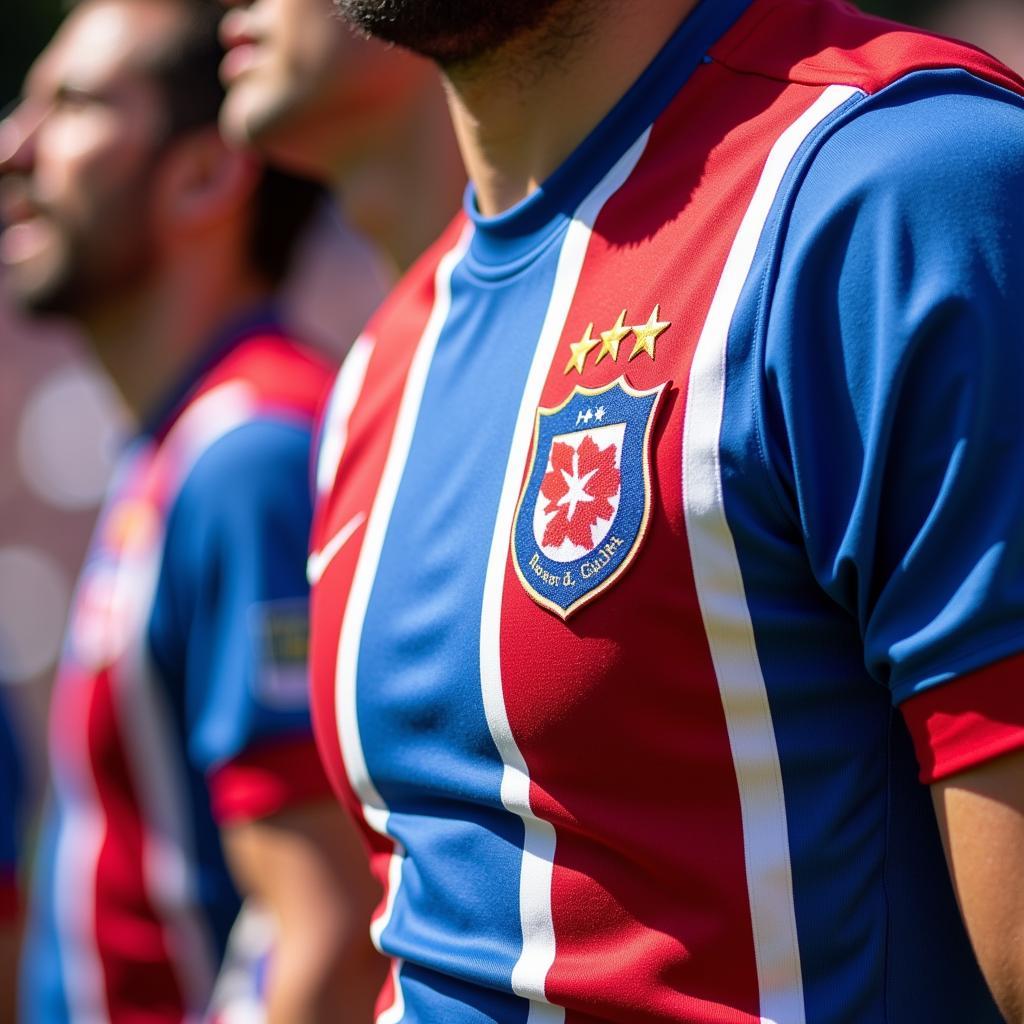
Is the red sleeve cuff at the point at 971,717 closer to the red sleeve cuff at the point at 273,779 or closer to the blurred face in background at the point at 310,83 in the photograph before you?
the red sleeve cuff at the point at 273,779

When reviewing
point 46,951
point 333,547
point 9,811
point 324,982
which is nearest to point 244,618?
point 324,982

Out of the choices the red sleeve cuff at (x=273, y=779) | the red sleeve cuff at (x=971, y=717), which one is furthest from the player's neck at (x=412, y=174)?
the red sleeve cuff at (x=971, y=717)

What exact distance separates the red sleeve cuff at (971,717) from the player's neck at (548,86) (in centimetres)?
67

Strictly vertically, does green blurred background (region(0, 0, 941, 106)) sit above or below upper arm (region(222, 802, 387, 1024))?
below

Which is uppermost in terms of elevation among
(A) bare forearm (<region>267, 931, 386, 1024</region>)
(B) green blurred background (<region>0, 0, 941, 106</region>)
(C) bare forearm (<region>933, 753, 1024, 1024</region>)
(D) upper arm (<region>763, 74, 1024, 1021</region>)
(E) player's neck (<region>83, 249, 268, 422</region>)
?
A: (D) upper arm (<region>763, 74, 1024, 1021</region>)

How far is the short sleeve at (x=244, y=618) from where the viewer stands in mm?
2285

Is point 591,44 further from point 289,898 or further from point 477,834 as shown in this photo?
point 289,898

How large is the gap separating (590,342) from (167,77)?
6.90 feet

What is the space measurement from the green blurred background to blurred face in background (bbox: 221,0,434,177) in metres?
5.12

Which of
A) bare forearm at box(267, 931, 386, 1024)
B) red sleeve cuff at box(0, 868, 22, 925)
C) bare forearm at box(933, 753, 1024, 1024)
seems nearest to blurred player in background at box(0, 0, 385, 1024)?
bare forearm at box(267, 931, 386, 1024)

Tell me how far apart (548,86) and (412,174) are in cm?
113

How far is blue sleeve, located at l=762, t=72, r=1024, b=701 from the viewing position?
3.48ft

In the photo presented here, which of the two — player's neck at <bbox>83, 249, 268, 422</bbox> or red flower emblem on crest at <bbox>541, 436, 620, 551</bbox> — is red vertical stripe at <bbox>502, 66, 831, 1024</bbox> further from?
player's neck at <bbox>83, 249, 268, 422</bbox>

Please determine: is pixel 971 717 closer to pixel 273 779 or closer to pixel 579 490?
pixel 579 490
